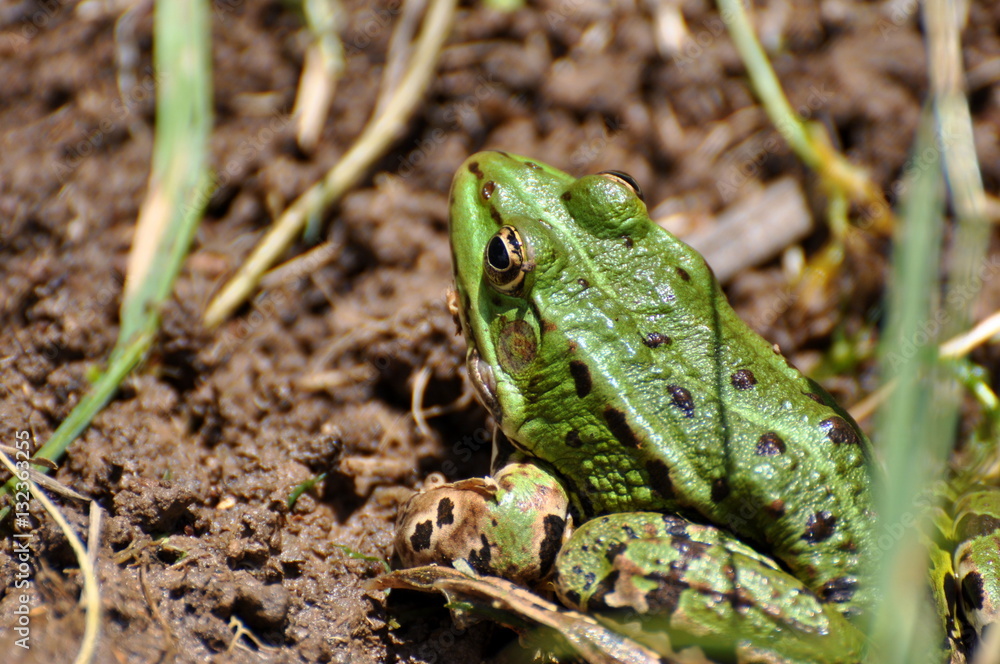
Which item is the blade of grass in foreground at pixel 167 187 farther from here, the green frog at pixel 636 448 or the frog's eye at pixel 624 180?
the frog's eye at pixel 624 180

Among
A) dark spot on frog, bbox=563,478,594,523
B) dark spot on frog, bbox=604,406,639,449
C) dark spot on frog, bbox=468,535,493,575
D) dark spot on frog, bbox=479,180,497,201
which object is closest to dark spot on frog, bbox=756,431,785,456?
dark spot on frog, bbox=604,406,639,449

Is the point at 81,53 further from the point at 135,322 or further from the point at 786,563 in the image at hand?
the point at 786,563

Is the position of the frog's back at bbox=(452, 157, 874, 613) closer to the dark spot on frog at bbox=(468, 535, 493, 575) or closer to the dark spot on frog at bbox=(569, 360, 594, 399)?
the dark spot on frog at bbox=(569, 360, 594, 399)

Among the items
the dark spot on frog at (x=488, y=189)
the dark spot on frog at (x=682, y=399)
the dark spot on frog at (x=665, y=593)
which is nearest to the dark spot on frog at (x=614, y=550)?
the dark spot on frog at (x=665, y=593)

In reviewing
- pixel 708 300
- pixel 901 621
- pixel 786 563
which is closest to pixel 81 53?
pixel 708 300

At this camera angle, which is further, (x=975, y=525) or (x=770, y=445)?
(x=975, y=525)

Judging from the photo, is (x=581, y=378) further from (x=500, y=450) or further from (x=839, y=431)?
(x=839, y=431)

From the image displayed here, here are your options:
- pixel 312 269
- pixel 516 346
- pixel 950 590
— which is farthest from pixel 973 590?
pixel 312 269
